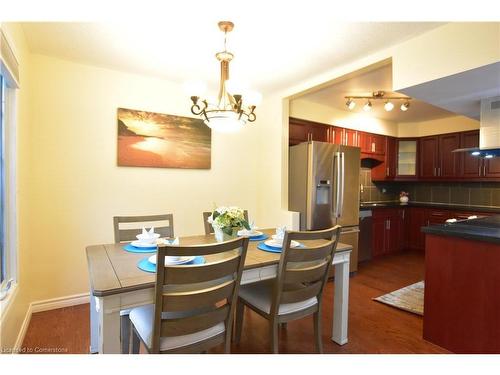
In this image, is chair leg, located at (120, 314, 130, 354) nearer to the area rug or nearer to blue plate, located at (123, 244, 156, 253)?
blue plate, located at (123, 244, 156, 253)

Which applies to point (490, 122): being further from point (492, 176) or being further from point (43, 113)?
point (43, 113)

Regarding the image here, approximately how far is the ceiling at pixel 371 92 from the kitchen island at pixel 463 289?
1.60m

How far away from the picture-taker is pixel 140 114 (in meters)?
2.95

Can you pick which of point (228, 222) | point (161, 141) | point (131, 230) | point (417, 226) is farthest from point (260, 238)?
point (417, 226)

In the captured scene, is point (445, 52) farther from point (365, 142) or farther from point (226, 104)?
point (365, 142)

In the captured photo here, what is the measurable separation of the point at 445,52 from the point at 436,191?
3853mm

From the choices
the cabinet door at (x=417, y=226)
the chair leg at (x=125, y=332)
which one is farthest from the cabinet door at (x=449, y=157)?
the chair leg at (x=125, y=332)

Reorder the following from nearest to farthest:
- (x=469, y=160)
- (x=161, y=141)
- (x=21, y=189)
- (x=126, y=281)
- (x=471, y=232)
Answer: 1. (x=126, y=281)
2. (x=471, y=232)
3. (x=21, y=189)
4. (x=161, y=141)
5. (x=469, y=160)

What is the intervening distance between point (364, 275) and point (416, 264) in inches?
44.5

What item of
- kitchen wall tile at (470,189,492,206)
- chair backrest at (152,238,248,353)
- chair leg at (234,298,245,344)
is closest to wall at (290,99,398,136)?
kitchen wall tile at (470,189,492,206)

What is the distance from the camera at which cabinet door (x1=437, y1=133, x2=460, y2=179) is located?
4.54 m

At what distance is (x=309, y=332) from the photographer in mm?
2250

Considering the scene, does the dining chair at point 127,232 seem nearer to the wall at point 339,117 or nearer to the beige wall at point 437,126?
the wall at point 339,117
